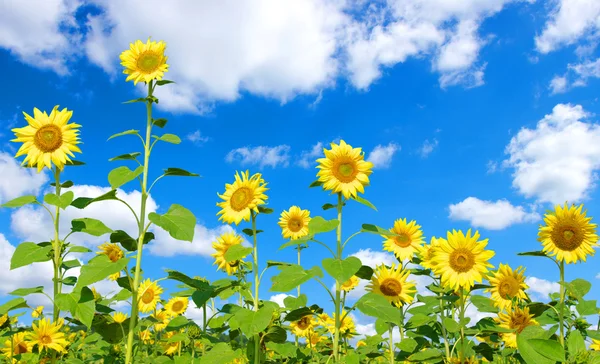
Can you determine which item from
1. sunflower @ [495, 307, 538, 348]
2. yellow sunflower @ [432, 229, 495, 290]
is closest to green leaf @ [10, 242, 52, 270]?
yellow sunflower @ [432, 229, 495, 290]

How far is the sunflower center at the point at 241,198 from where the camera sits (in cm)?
505

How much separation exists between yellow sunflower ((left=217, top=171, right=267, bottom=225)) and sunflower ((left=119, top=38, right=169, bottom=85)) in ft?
4.51

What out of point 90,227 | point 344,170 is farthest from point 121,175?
point 344,170

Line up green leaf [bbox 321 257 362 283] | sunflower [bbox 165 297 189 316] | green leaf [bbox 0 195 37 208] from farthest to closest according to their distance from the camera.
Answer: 1. sunflower [bbox 165 297 189 316]
2. green leaf [bbox 0 195 37 208]
3. green leaf [bbox 321 257 362 283]

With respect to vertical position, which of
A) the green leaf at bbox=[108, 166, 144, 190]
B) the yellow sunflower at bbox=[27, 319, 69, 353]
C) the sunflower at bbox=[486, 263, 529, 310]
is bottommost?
the yellow sunflower at bbox=[27, 319, 69, 353]

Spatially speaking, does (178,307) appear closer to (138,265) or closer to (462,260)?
(138,265)

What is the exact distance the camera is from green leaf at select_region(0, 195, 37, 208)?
467cm

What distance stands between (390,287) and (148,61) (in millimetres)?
3907

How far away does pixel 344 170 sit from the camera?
15.8 ft

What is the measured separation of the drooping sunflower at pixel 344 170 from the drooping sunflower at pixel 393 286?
70.6 inches

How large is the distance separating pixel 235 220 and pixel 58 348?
8.91 ft

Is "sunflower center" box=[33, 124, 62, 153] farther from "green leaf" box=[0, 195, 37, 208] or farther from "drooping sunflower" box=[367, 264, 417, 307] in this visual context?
"drooping sunflower" box=[367, 264, 417, 307]

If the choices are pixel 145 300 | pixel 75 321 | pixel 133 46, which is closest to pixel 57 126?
pixel 133 46

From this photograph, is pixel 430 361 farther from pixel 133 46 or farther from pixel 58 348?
pixel 133 46
